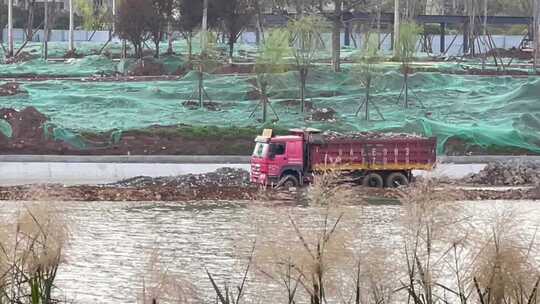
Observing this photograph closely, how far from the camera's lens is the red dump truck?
2645cm

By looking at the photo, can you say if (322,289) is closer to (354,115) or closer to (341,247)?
(341,247)

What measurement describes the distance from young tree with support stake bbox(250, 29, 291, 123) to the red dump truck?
6919 mm

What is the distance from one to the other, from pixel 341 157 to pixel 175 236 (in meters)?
9.88

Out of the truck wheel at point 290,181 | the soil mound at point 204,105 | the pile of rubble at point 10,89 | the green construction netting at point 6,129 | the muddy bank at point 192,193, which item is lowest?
the muddy bank at point 192,193

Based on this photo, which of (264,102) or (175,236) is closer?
(175,236)

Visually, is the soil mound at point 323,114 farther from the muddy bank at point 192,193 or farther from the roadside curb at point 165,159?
the muddy bank at point 192,193

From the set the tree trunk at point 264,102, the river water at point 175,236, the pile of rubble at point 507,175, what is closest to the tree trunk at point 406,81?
the tree trunk at point 264,102

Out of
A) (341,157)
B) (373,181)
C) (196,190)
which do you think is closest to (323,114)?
(373,181)

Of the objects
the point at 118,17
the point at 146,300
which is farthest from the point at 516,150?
the point at 146,300

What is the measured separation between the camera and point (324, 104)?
36375 millimetres

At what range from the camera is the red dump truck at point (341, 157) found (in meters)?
26.5

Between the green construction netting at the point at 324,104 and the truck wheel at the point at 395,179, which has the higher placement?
the green construction netting at the point at 324,104

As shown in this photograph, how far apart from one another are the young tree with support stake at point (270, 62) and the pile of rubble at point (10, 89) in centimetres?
782

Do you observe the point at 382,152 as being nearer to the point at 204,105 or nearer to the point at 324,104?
the point at 324,104
